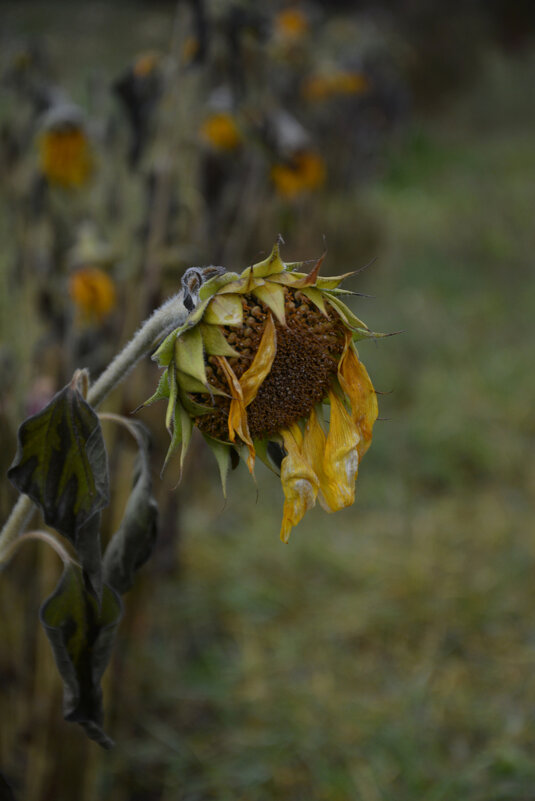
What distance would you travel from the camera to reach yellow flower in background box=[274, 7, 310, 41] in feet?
7.61

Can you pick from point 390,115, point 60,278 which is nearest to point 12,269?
point 60,278

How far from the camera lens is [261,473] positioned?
2016 mm

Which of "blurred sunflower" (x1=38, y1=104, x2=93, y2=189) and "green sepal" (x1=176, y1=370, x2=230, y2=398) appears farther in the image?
"blurred sunflower" (x1=38, y1=104, x2=93, y2=189)

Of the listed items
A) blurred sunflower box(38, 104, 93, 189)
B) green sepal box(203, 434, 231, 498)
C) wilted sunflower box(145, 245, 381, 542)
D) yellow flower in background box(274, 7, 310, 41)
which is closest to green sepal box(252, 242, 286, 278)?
wilted sunflower box(145, 245, 381, 542)

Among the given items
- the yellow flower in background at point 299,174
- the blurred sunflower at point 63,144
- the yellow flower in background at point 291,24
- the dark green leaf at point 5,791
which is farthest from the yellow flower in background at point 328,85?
the dark green leaf at point 5,791

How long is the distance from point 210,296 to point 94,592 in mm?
204

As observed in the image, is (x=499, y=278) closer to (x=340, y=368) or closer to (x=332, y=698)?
(x=332, y=698)

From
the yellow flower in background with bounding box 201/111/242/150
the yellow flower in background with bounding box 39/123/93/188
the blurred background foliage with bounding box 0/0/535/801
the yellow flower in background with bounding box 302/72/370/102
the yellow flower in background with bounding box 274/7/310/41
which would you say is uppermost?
the yellow flower in background with bounding box 274/7/310/41

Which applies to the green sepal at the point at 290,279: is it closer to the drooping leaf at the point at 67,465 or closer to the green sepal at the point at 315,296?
the green sepal at the point at 315,296

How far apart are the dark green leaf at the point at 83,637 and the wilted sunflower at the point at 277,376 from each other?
0.13m

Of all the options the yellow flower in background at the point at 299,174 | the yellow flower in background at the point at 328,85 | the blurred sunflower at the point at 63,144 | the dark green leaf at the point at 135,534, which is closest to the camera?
the dark green leaf at the point at 135,534

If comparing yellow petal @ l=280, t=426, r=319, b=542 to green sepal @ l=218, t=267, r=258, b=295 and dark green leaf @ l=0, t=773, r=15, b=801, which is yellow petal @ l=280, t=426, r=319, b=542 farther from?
dark green leaf @ l=0, t=773, r=15, b=801

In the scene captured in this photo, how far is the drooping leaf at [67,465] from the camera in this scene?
0.45m

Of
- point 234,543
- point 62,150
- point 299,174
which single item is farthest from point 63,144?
point 234,543
